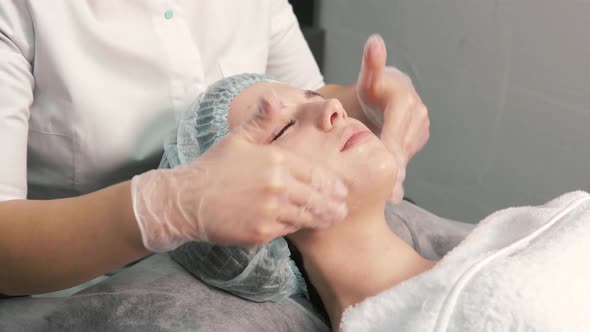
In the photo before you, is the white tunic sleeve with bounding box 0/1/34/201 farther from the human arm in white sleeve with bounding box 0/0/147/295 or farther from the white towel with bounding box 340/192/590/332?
the white towel with bounding box 340/192/590/332

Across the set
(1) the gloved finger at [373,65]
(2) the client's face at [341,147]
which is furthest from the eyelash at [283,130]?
(1) the gloved finger at [373,65]

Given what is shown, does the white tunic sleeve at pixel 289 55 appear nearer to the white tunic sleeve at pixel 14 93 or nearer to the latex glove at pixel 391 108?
the latex glove at pixel 391 108

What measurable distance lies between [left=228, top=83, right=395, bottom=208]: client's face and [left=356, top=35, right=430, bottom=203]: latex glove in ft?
0.33

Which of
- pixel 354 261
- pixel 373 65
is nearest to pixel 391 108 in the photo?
pixel 373 65

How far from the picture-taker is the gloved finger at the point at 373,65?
1.15 metres

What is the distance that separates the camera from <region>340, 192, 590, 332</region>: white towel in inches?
35.4

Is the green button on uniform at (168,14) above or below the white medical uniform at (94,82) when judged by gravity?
above

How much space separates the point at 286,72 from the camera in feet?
5.06

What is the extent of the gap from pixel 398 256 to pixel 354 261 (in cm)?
8

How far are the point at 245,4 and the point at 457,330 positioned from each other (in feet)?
2.56

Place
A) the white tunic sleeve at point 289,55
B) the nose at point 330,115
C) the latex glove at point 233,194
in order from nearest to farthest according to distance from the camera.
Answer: the latex glove at point 233,194, the nose at point 330,115, the white tunic sleeve at point 289,55

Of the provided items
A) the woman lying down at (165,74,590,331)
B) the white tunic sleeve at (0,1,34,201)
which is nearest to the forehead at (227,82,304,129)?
the woman lying down at (165,74,590,331)

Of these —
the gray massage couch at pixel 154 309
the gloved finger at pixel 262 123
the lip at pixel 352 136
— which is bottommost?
the gray massage couch at pixel 154 309

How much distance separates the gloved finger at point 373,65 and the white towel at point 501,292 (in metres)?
0.35
